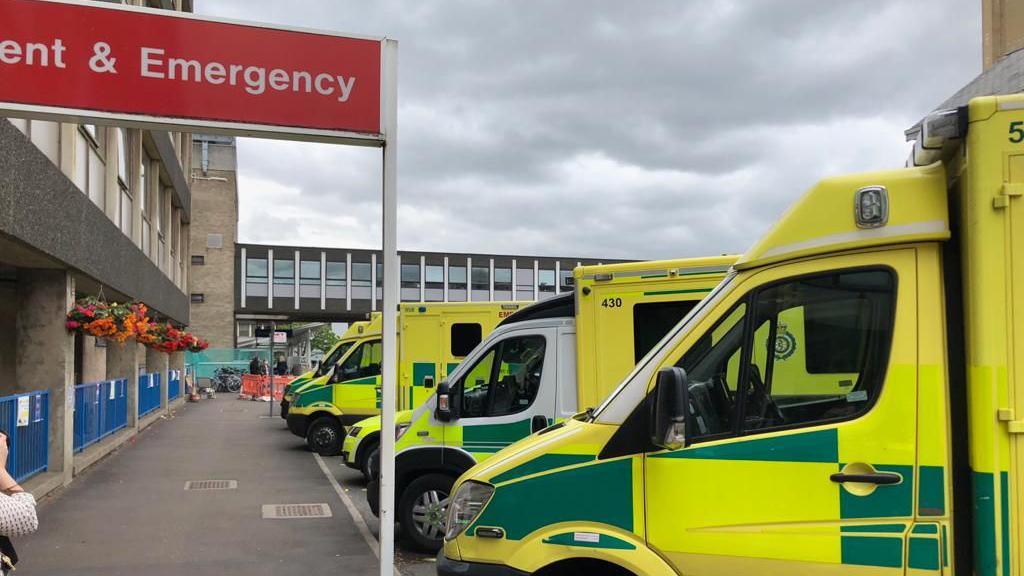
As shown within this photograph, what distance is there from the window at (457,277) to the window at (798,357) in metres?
52.4

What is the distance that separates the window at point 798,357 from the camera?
3.49m

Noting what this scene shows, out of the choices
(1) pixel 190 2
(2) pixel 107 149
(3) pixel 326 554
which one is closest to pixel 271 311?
(1) pixel 190 2

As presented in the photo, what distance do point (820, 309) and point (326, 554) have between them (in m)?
5.95

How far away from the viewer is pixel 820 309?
11.8 feet

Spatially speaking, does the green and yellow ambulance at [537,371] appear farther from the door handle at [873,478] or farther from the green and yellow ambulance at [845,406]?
the door handle at [873,478]

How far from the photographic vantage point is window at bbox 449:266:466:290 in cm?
5597

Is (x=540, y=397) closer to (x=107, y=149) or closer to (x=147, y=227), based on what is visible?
(x=107, y=149)

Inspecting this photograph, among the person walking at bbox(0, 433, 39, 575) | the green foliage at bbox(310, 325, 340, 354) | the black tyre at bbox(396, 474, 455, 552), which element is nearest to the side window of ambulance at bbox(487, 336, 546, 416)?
the black tyre at bbox(396, 474, 455, 552)

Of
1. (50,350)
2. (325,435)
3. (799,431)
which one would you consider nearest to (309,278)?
(325,435)

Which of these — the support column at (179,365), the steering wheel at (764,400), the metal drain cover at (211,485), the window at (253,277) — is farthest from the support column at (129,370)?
the window at (253,277)

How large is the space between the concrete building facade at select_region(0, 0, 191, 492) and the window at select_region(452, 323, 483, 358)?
556 cm

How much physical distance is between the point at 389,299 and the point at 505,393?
10.8 feet

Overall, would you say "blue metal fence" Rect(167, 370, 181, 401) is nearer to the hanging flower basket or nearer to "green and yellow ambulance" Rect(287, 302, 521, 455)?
"green and yellow ambulance" Rect(287, 302, 521, 455)

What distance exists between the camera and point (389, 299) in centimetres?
516
